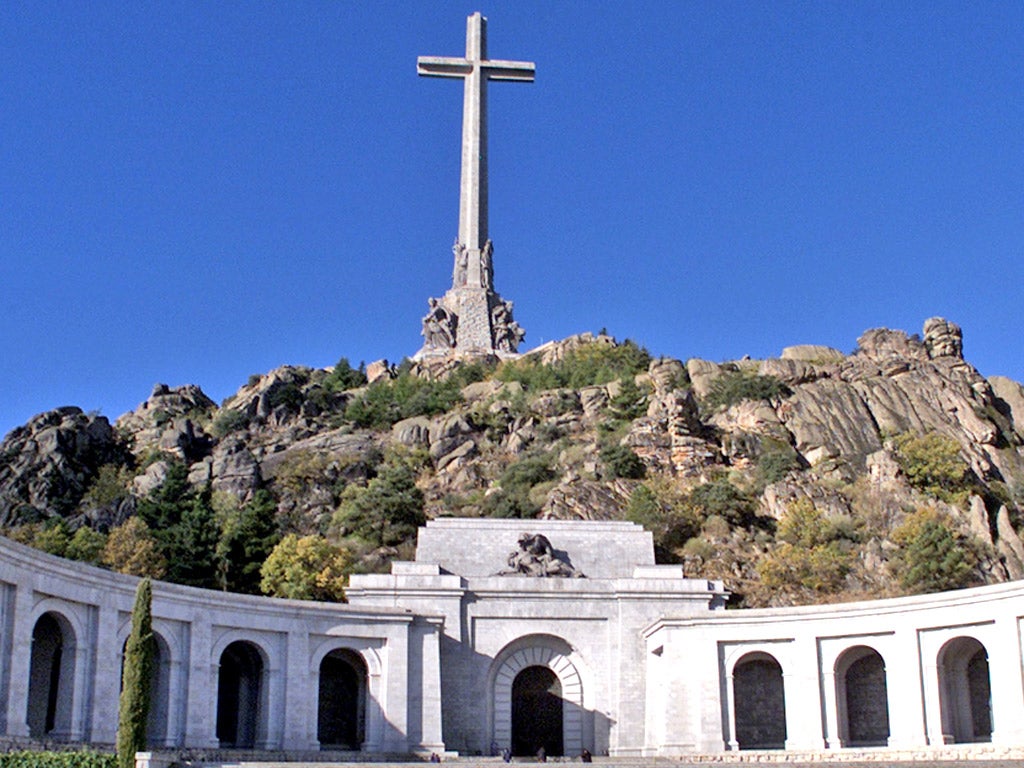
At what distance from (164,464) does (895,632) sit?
53080 millimetres

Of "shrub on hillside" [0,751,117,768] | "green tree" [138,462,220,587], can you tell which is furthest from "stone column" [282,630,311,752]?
"green tree" [138,462,220,587]

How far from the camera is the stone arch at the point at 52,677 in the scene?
120 feet

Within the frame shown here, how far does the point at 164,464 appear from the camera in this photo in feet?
271

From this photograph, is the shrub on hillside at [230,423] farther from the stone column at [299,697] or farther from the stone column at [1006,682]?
the stone column at [1006,682]

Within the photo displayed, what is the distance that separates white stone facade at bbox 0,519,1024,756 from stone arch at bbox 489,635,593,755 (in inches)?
2.1

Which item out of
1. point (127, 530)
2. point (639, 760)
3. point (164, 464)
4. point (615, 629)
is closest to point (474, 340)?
point (164, 464)

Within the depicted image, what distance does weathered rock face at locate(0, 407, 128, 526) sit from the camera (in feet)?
259

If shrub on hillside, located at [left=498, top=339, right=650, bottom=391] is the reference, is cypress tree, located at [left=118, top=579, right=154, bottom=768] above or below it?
below

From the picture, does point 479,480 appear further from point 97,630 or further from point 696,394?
point 97,630

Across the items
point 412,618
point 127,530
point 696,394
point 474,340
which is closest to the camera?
point 412,618

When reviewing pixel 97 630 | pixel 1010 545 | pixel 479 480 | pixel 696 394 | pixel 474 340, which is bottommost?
pixel 97 630

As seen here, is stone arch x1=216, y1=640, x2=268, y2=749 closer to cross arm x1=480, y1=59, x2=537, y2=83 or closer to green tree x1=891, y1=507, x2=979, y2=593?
green tree x1=891, y1=507, x2=979, y2=593

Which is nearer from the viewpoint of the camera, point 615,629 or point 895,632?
point 895,632

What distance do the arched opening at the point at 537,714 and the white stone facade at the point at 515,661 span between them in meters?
0.07
